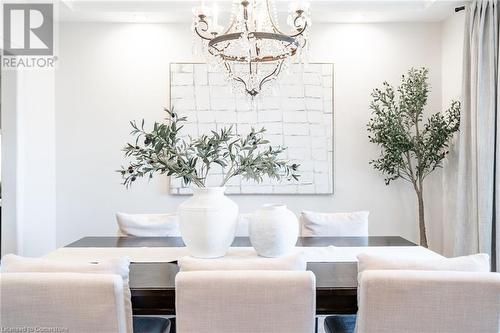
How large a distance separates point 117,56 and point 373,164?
9.33ft

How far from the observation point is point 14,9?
3.32 meters

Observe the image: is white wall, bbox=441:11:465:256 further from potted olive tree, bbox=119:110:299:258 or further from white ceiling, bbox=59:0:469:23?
potted olive tree, bbox=119:110:299:258

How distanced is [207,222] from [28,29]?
9.18 ft

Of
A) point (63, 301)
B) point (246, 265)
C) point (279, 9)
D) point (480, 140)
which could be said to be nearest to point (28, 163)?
point (63, 301)

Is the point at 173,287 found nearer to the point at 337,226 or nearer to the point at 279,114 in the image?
the point at 337,226

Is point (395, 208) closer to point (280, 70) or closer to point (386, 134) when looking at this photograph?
point (386, 134)

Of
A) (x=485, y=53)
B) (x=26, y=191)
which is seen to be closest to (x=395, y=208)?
(x=485, y=53)

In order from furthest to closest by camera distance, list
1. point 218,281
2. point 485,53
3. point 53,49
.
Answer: point 53,49 < point 485,53 < point 218,281

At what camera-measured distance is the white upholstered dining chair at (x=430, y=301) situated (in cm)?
130

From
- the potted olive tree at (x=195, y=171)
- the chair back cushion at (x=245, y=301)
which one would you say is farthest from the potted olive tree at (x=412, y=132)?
A: the chair back cushion at (x=245, y=301)

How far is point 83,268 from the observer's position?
144 cm

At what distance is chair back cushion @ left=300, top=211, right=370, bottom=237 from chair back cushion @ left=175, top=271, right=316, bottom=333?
1.44 m

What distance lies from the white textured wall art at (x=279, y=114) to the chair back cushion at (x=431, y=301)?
103 inches
